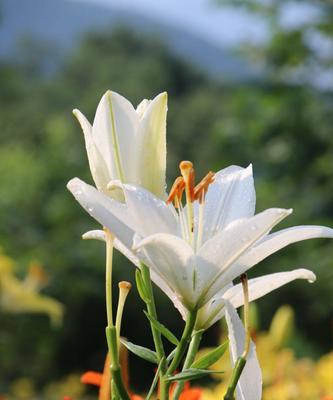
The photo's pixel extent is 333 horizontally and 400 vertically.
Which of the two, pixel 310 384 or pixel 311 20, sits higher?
pixel 311 20

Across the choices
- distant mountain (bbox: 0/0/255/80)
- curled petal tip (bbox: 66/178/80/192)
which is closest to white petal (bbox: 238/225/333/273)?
curled petal tip (bbox: 66/178/80/192)

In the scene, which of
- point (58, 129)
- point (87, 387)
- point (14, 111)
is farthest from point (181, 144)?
point (87, 387)

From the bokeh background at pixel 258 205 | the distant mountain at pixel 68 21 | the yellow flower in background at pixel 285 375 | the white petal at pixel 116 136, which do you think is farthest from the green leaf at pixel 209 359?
the distant mountain at pixel 68 21

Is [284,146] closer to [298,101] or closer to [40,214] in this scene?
[298,101]

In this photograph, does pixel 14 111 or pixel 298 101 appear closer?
pixel 298 101

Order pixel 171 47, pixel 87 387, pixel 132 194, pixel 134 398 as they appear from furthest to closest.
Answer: pixel 171 47 → pixel 87 387 → pixel 134 398 → pixel 132 194

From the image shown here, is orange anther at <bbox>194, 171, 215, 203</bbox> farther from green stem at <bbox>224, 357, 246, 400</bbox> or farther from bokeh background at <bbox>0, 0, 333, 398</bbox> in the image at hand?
bokeh background at <bbox>0, 0, 333, 398</bbox>
